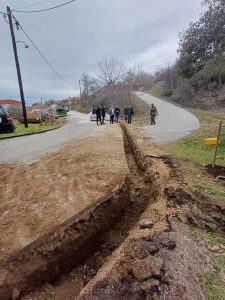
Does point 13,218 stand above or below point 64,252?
above

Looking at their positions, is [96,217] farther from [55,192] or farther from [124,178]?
[124,178]

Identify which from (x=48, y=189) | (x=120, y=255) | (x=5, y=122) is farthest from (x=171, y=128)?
(x=120, y=255)

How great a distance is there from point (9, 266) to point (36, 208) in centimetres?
133

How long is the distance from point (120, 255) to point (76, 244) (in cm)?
89

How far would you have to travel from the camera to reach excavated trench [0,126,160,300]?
11.8ft

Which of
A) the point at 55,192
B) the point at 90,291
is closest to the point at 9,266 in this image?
the point at 90,291

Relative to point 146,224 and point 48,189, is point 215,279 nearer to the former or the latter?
point 146,224

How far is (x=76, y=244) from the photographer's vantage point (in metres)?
4.36

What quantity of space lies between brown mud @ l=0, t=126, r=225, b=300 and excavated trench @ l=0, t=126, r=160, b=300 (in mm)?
11

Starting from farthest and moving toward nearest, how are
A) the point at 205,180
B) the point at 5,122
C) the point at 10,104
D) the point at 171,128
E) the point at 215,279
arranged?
the point at 10,104
the point at 171,128
the point at 5,122
the point at 205,180
the point at 215,279

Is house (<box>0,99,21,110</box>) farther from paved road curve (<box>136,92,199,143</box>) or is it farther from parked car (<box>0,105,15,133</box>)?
parked car (<box>0,105,15,133</box>)

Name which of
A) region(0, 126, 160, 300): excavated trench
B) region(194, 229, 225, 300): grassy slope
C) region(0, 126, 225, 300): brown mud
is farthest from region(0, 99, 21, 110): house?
region(194, 229, 225, 300): grassy slope

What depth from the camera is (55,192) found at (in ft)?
18.1

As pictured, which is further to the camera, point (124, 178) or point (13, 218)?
point (124, 178)
